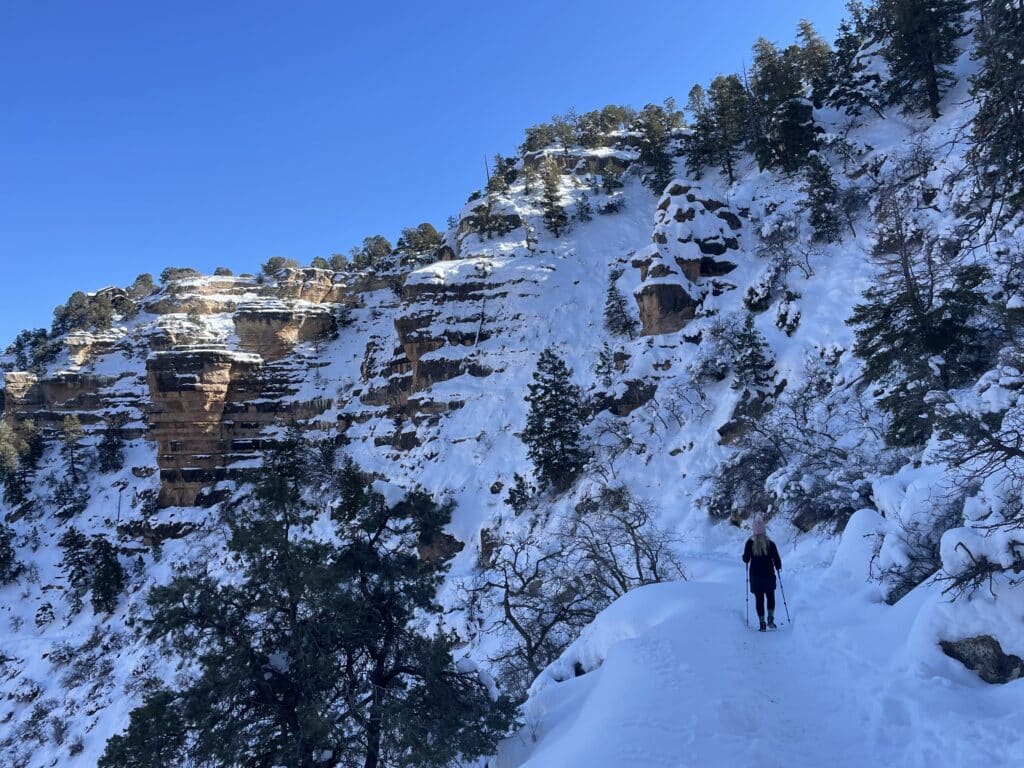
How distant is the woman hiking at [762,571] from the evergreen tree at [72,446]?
62.1 m

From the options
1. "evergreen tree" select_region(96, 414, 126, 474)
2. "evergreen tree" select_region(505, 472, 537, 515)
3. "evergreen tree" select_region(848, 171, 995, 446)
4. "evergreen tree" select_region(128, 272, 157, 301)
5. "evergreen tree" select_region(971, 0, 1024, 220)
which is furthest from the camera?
"evergreen tree" select_region(128, 272, 157, 301)

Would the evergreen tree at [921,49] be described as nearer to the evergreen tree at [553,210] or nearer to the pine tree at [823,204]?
the pine tree at [823,204]

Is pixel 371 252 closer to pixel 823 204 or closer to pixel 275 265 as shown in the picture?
pixel 275 265

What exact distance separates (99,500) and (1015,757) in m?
61.1

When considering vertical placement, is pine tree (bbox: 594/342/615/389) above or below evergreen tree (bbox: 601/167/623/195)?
below

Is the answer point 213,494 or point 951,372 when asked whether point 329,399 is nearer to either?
point 213,494

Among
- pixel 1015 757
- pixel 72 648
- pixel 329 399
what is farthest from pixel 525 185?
pixel 1015 757

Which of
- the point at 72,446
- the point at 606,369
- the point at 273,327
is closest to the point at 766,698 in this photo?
the point at 606,369

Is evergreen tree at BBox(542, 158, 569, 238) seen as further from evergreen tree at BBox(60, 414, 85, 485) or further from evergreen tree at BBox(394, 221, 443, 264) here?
evergreen tree at BBox(60, 414, 85, 485)

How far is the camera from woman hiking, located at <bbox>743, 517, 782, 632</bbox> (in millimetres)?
7906

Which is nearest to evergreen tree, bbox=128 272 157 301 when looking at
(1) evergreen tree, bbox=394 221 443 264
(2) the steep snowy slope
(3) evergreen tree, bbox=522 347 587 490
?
(2) the steep snowy slope

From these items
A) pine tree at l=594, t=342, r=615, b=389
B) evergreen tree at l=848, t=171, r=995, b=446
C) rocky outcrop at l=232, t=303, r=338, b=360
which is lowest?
evergreen tree at l=848, t=171, r=995, b=446

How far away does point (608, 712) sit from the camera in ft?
18.5

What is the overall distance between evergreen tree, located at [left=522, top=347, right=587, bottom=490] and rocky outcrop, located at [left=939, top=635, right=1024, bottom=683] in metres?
21.4
